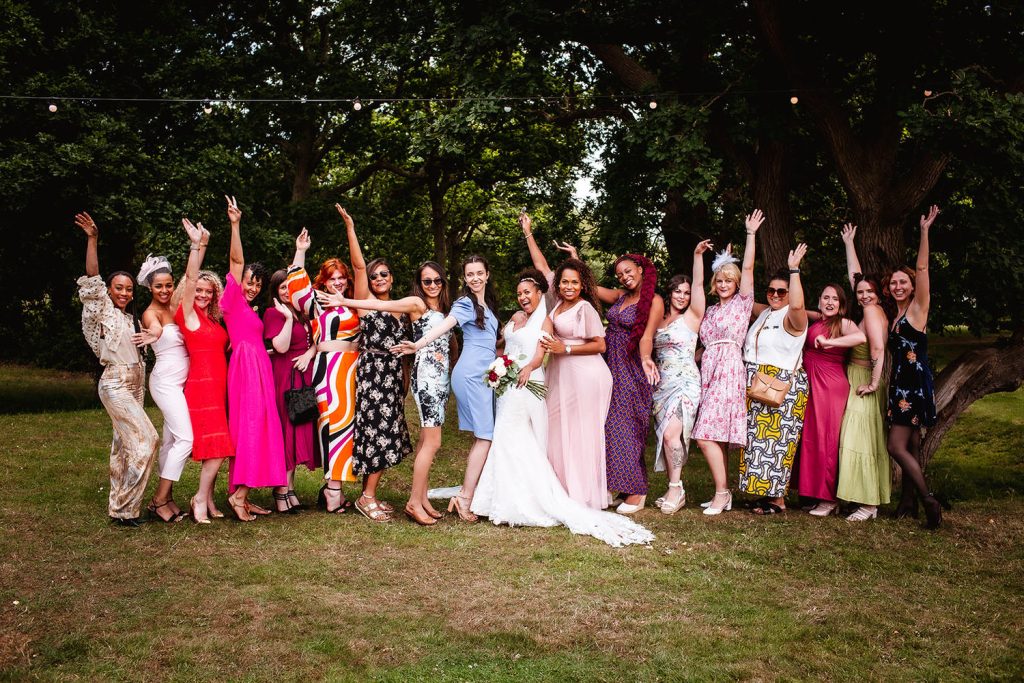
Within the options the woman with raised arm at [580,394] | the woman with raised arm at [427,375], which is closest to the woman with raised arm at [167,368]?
the woman with raised arm at [427,375]

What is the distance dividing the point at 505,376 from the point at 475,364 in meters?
0.33

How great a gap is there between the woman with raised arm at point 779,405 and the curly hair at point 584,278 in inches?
58.3

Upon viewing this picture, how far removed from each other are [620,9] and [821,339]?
19.8ft

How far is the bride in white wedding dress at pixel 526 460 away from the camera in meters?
7.22

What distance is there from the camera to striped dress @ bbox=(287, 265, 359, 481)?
7.40m

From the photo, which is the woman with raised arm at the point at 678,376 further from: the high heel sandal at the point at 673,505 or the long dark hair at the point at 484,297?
the long dark hair at the point at 484,297

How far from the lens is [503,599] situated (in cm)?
538

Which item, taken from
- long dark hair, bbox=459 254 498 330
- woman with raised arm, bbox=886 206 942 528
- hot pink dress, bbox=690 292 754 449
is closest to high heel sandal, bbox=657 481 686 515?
hot pink dress, bbox=690 292 754 449

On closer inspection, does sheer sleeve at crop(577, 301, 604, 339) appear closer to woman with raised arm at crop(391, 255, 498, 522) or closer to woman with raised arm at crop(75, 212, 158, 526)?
woman with raised arm at crop(391, 255, 498, 522)

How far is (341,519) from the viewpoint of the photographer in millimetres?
7398

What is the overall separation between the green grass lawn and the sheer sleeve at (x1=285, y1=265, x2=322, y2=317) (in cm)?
186

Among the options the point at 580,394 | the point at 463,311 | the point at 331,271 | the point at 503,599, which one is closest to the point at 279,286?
the point at 331,271

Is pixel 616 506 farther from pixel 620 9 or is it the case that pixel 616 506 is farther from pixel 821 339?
pixel 620 9

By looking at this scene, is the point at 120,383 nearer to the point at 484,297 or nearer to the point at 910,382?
the point at 484,297
